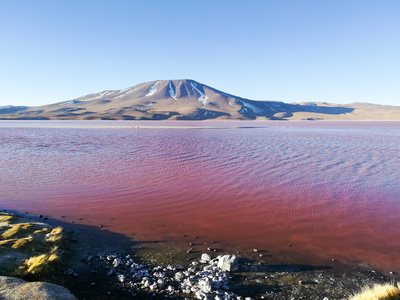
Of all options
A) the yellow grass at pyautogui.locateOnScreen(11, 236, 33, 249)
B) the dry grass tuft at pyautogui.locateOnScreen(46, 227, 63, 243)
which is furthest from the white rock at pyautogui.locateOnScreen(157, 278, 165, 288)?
the yellow grass at pyautogui.locateOnScreen(11, 236, 33, 249)

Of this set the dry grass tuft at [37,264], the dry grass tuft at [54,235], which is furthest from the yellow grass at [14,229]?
the dry grass tuft at [37,264]

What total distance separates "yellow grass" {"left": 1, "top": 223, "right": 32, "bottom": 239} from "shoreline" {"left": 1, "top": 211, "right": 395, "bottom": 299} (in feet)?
8.00

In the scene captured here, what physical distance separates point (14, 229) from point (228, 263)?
9.13 metres


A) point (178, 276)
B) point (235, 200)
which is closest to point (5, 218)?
point (178, 276)

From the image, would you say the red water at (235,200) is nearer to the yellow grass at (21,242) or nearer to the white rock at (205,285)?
the white rock at (205,285)

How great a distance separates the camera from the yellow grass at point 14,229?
1077 centimetres

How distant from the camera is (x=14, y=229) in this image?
37.0ft

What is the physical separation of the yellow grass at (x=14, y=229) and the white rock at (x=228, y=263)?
857 cm

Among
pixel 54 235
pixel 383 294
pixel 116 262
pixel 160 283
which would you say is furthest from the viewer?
pixel 54 235

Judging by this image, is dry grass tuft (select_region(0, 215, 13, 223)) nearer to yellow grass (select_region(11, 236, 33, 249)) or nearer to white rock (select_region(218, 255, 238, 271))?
yellow grass (select_region(11, 236, 33, 249))

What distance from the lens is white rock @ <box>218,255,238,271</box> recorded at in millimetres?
8920

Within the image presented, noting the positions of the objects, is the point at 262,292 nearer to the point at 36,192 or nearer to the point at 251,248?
Result: the point at 251,248

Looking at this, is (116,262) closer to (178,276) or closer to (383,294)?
(178,276)

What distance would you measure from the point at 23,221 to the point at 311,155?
99.8 ft
